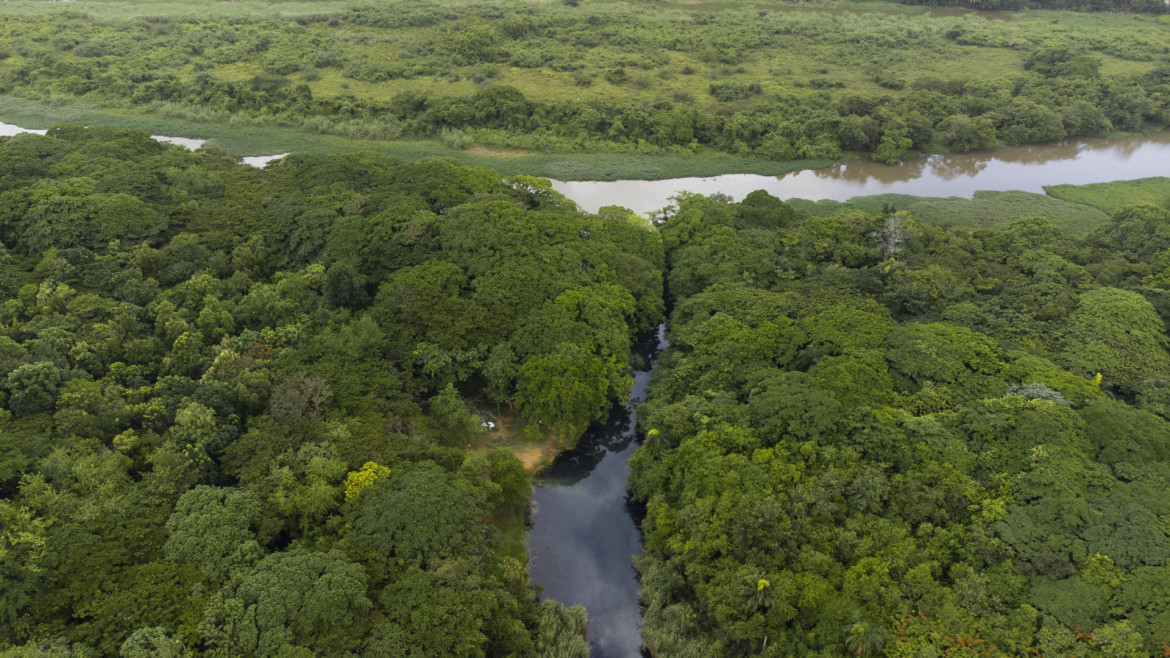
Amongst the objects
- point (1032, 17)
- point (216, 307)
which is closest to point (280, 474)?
point (216, 307)

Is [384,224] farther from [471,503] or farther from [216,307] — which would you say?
[471,503]

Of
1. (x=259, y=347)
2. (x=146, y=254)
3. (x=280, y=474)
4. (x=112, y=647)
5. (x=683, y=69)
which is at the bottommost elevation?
(x=112, y=647)

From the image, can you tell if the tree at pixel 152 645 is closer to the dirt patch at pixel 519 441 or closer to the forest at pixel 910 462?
the dirt patch at pixel 519 441

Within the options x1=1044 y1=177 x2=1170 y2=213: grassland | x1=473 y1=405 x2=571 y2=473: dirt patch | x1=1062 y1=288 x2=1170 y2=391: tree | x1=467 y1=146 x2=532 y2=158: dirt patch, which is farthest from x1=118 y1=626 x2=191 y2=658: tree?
x1=1044 y1=177 x2=1170 y2=213: grassland

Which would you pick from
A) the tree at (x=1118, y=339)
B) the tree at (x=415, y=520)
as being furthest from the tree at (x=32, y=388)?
the tree at (x=1118, y=339)

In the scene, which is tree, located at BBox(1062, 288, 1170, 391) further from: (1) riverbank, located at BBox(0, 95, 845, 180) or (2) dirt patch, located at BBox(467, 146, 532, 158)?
(2) dirt patch, located at BBox(467, 146, 532, 158)
